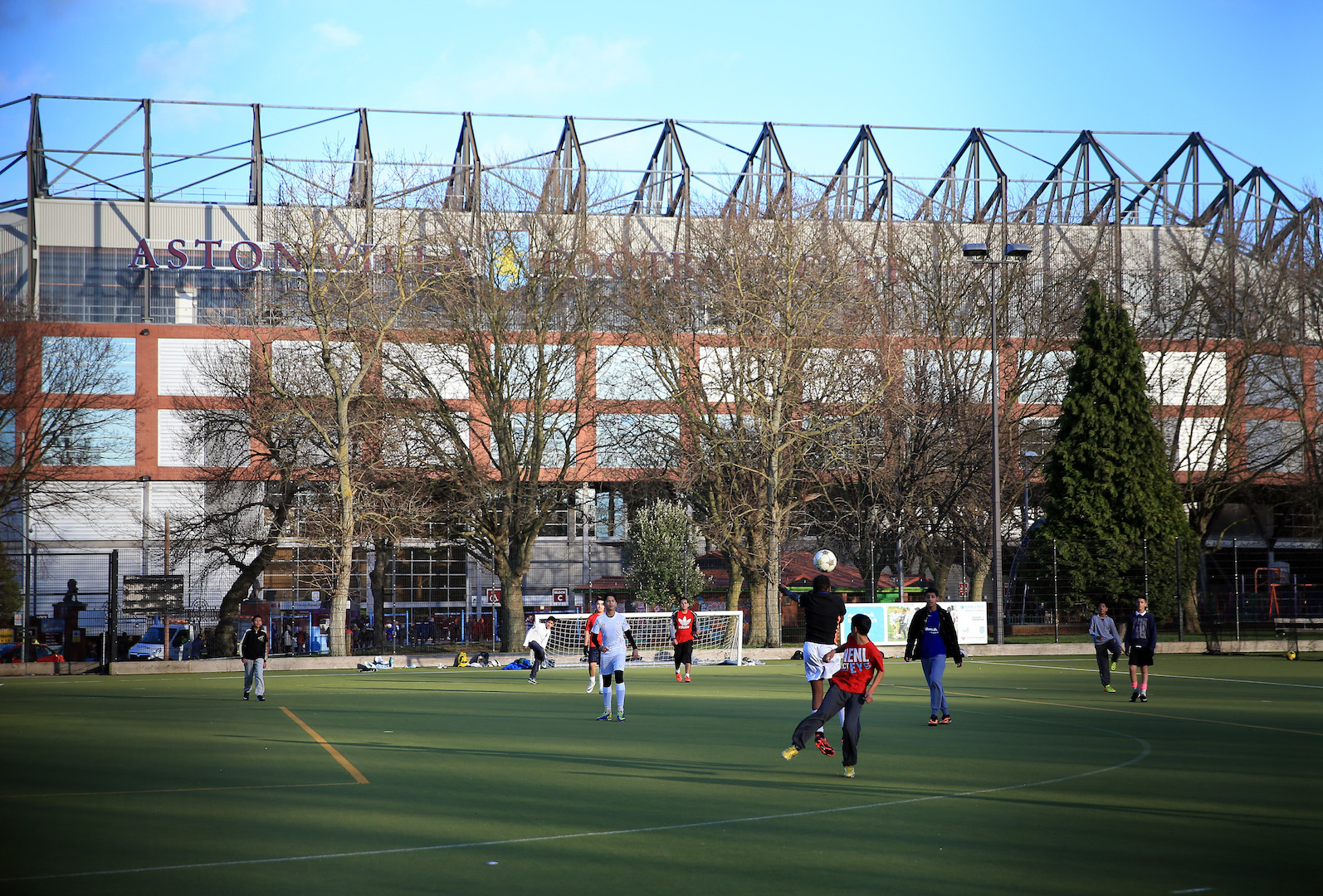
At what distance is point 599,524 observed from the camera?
6241 centimetres

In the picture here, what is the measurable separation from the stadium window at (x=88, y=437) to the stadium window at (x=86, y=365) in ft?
3.36

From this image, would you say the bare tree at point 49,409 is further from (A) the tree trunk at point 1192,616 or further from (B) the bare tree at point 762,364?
(A) the tree trunk at point 1192,616

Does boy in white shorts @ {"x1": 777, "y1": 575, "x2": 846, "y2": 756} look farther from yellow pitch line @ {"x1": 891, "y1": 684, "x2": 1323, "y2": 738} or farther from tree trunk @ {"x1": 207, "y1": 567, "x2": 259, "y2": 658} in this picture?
tree trunk @ {"x1": 207, "y1": 567, "x2": 259, "y2": 658}

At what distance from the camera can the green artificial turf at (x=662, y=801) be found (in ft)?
25.0

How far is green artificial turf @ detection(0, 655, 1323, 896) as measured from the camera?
300 inches

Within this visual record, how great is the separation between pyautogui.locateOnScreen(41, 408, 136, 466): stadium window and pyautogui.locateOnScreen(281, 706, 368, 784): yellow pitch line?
90.5ft

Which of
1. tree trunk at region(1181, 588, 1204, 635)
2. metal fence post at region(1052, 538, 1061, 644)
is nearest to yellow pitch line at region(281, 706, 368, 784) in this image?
metal fence post at region(1052, 538, 1061, 644)

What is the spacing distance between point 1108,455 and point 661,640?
17.8 meters

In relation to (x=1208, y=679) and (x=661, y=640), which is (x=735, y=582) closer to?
(x=661, y=640)

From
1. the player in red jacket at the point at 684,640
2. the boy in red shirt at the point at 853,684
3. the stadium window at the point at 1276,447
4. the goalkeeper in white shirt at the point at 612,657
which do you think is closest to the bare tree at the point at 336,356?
the player in red jacket at the point at 684,640

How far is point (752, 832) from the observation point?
8.87 meters

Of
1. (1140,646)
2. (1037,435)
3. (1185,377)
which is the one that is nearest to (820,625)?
(1140,646)

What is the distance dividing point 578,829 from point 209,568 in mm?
34631

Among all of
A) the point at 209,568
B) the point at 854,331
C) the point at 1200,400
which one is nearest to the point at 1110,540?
the point at 854,331
